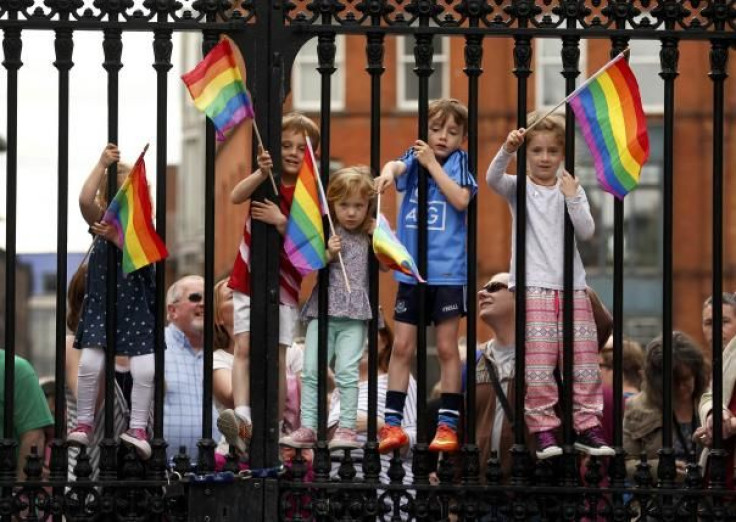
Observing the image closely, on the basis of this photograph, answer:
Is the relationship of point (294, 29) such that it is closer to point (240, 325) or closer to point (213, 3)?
point (213, 3)

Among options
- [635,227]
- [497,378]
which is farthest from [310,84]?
[497,378]

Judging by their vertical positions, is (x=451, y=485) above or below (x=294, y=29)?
below

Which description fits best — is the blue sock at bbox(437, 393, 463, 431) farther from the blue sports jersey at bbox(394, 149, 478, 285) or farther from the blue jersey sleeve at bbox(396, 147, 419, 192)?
the blue jersey sleeve at bbox(396, 147, 419, 192)

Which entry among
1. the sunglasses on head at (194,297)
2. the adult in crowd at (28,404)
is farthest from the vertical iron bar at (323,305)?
the sunglasses on head at (194,297)

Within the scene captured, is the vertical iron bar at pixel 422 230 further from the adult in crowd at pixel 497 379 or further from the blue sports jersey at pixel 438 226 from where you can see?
the adult in crowd at pixel 497 379

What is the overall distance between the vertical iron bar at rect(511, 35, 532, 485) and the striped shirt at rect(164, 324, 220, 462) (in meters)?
2.12

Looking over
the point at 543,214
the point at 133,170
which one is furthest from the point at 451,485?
the point at 133,170

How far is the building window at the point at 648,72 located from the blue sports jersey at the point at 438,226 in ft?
94.4

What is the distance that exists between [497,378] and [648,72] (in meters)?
29.8

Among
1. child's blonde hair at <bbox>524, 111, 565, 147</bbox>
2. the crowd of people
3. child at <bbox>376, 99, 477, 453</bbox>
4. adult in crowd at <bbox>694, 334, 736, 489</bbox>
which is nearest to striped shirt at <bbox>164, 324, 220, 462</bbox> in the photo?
the crowd of people

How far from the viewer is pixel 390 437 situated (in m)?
9.38

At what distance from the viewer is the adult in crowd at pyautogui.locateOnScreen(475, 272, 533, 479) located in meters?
10.4

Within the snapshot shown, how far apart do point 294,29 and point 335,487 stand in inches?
79.3

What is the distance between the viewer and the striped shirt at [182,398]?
10789 millimetres
